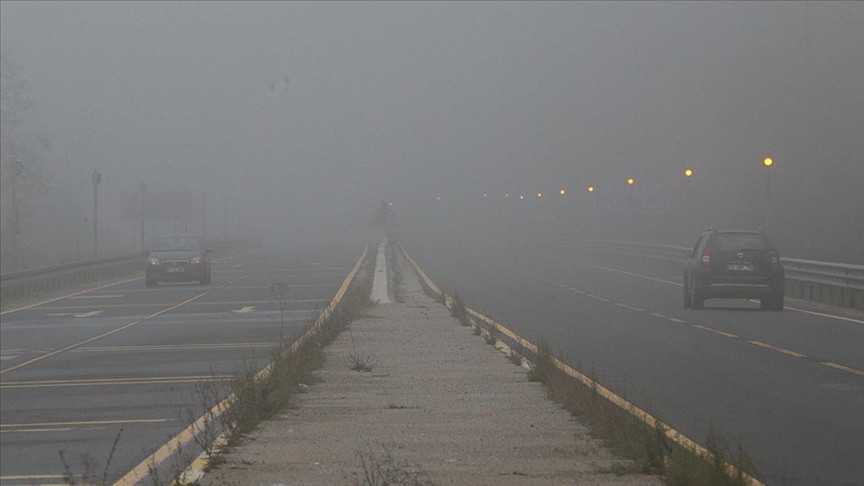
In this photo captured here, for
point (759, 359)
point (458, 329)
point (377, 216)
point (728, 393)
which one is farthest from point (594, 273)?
point (377, 216)

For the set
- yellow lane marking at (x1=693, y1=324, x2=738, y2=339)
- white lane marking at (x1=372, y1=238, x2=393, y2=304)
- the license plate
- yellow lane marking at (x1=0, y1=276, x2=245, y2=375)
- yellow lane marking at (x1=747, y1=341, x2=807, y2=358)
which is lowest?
yellow lane marking at (x1=0, y1=276, x2=245, y2=375)

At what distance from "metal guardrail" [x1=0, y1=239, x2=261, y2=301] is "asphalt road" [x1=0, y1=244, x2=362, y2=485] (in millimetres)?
1716

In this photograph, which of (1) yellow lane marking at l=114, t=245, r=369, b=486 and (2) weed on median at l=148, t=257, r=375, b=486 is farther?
(1) yellow lane marking at l=114, t=245, r=369, b=486

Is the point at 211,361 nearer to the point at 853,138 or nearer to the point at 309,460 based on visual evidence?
the point at 309,460

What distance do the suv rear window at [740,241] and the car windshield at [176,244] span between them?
2206cm

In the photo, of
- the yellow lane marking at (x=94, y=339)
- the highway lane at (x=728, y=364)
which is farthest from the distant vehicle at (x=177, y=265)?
the highway lane at (x=728, y=364)

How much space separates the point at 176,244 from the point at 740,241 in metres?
23.2

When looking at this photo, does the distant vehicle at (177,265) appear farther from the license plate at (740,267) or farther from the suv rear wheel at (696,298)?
the license plate at (740,267)

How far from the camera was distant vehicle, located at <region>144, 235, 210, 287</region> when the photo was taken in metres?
45.4

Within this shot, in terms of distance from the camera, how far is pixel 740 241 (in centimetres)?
3038

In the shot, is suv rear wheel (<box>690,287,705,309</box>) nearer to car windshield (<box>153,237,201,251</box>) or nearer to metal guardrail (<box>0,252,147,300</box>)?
metal guardrail (<box>0,252,147,300</box>)

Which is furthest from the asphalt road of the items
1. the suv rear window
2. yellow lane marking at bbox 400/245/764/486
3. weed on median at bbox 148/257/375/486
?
the suv rear window

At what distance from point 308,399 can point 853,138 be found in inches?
3169

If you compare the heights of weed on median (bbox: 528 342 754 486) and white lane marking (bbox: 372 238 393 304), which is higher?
weed on median (bbox: 528 342 754 486)
